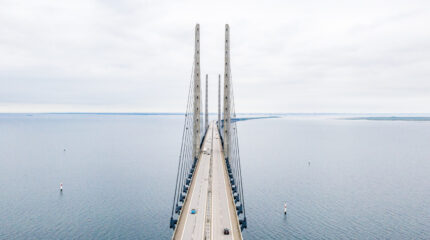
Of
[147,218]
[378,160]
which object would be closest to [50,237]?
[147,218]

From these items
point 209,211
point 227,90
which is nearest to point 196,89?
point 227,90

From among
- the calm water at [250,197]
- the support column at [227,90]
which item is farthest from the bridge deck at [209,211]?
the support column at [227,90]

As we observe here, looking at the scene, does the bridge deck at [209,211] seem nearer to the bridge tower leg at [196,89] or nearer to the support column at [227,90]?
the bridge tower leg at [196,89]

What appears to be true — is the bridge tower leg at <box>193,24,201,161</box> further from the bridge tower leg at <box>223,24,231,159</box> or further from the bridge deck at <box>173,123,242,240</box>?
the bridge deck at <box>173,123,242,240</box>

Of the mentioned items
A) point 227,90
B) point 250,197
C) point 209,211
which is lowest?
point 250,197

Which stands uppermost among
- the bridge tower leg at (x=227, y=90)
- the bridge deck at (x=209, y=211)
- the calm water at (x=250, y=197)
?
the bridge tower leg at (x=227, y=90)

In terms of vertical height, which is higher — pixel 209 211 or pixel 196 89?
pixel 196 89

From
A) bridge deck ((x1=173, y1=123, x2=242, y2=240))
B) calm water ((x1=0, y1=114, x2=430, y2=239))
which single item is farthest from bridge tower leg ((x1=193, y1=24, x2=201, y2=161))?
calm water ((x1=0, y1=114, x2=430, y2=239))

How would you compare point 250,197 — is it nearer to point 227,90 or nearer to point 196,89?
point 227,90
